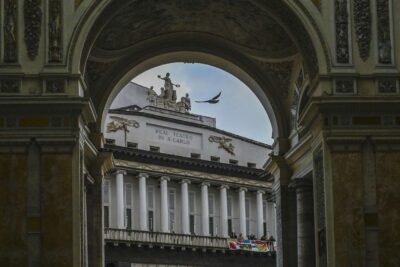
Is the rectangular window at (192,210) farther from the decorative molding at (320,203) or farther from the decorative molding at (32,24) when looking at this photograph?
the decorative molding at (32,24)

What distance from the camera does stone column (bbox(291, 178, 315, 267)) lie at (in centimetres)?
4300

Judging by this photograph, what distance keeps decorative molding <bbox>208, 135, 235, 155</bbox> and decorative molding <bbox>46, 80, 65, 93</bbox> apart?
50.4 m

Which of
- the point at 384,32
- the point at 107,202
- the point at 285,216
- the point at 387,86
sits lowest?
the point at 285,216

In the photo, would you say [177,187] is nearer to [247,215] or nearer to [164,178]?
[164,178]

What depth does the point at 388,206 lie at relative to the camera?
37.0 m

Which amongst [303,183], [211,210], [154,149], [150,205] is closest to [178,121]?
[154,149]

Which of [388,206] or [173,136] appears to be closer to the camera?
[388,206]

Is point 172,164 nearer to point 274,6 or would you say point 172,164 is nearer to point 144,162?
point 144,162

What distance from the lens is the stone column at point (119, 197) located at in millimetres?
77188

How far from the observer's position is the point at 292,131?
45.2 m

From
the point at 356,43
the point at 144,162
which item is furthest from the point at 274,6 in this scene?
the point at 144,162

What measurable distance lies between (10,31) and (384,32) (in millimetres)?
10833

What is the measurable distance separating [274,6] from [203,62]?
7.32 meters

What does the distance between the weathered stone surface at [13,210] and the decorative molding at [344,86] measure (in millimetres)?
9173
